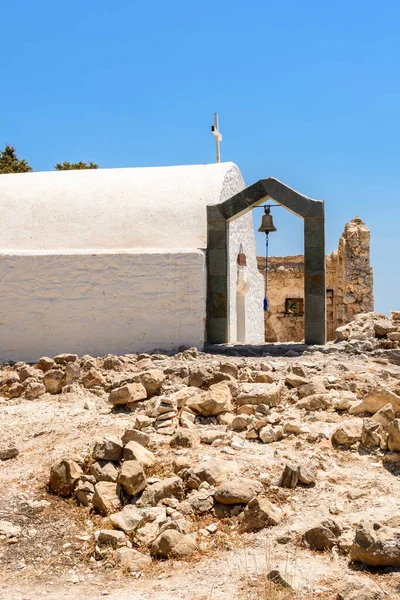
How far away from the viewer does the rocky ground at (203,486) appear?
3.30 metres

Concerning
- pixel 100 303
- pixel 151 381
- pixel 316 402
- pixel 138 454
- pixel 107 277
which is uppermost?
pixel 107 277

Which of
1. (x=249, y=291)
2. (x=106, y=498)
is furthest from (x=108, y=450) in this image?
(x=249, y=291)

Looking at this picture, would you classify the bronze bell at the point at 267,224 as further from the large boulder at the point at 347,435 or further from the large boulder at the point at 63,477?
the large boulder at the point at 63,477

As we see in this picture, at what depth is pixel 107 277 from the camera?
341 inches

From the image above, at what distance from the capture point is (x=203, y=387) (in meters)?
6.45

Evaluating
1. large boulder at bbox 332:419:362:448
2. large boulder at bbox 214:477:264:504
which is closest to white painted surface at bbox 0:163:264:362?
large boulder at bbox 332:419:362:448

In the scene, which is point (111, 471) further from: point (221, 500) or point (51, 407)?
point (51, 407)

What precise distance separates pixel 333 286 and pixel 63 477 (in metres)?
14.5

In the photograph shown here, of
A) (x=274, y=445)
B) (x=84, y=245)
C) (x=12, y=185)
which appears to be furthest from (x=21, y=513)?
(x=12, y=185)

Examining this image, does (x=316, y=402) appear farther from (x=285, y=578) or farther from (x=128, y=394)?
(x=285, y=578)

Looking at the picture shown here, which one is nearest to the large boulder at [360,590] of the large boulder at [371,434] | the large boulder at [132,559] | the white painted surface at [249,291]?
the large boulder at [132,559]

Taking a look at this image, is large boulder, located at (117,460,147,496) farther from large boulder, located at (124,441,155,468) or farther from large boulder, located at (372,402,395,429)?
large boulder, located at (372,402,395,429)

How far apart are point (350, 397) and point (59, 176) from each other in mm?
6756

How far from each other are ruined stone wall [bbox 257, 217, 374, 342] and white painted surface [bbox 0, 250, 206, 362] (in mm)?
8227
